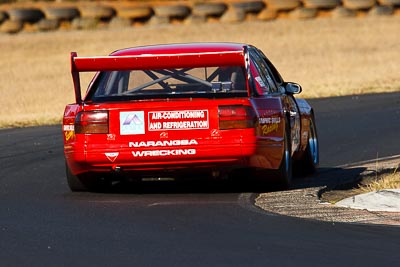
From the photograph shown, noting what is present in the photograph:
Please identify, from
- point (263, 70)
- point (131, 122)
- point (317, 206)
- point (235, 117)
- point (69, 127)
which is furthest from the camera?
point (263, 70)

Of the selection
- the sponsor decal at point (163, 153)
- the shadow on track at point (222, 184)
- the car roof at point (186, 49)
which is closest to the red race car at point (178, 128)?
the sponsor decal at point (163, 153)

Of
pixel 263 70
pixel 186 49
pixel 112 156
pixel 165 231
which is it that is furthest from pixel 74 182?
pixel 165 231

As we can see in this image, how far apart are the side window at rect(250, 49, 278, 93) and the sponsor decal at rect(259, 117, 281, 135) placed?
0.59 meters

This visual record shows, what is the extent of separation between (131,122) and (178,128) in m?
0.36

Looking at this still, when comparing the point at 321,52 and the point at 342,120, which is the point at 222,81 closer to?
the point at 342,120

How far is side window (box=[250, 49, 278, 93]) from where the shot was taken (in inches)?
419

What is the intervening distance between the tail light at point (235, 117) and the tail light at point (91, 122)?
2.95ft

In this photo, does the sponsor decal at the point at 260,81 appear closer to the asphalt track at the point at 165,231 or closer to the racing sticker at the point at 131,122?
the asphalt track at the point at 165,231

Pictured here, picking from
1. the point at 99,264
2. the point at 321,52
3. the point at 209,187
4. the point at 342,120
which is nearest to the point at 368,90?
the point at 342,120

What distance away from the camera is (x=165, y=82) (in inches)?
416

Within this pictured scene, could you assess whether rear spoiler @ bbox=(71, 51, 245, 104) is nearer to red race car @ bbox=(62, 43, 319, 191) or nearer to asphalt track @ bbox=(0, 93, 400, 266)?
red race car @ bbox=(62, 43, 319, 191)

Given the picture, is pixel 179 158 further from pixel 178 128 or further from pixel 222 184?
pixel 222 184

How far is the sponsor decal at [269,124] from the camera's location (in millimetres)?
9828

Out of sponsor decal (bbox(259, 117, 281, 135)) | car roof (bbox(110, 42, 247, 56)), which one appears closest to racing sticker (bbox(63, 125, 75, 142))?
car roof (bbox(110, 42, 247, 56))
